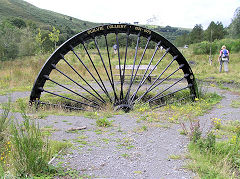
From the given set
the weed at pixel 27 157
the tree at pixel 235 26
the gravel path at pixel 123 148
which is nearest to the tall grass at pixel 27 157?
the weed at pixel 27 157

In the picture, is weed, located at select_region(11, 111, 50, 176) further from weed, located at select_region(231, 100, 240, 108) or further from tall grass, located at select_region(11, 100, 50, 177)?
weed, located at select_region(231, 100, 240, 108)

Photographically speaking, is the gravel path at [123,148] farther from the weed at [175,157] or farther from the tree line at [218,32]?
the tree line at [218,32]

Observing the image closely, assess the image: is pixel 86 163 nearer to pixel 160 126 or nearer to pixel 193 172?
pixel 193 172

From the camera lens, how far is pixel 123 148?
4.79 metres

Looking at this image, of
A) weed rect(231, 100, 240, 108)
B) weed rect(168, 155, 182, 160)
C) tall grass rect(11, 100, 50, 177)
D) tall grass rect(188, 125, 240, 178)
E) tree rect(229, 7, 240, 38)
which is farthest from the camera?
tree rect(229, 7, 240, 38)

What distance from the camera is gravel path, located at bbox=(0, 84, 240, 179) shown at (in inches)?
153

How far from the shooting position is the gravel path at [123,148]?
389cm

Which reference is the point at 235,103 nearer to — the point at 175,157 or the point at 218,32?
the point at 175,157

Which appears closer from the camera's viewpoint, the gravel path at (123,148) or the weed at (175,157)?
the gravel path at (123,148)

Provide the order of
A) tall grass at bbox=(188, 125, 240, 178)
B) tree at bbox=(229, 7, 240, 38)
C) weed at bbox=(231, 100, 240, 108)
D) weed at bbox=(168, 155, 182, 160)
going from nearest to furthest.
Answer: tall grass at bbox=(188, 125, 240, 178) < weed at bbox=(168, 155, 182, 160) < weed at bbox=(231, 100, 240, 108) < tree at bbox=(229, 7, 240, 38)

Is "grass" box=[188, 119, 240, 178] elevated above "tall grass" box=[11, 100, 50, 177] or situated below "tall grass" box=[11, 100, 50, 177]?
below

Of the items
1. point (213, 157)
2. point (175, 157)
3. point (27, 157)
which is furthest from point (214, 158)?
point (27, 157)

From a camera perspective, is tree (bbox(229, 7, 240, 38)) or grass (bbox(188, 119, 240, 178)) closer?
grass (bbox(188, 119, 240, 178))

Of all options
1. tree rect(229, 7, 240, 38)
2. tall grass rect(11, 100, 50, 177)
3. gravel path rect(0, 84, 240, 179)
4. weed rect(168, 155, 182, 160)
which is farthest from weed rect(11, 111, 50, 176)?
tree rect(229, 7, 240, 38)
